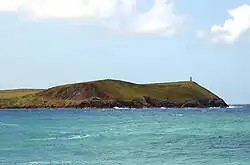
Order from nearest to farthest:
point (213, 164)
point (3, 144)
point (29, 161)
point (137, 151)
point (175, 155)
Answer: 1. point (213, 164)
2. point (29, 161)
3. point (175, 155)
4. point (137, 151)
5. point (3, 144)

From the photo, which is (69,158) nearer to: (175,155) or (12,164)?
(12,164)

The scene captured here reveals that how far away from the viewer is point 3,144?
212ft

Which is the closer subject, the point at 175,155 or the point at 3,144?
the point at 175,155

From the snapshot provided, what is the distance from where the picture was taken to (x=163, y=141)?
216 feet

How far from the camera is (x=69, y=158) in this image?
48406mm

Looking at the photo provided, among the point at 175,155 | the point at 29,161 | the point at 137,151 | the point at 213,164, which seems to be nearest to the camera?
the point at 213,164

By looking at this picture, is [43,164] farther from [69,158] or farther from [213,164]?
[213,164]

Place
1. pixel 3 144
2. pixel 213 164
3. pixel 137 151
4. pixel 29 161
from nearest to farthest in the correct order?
pixel 213 164, pixel 29 161, pixel 137 151, pixel 3 144

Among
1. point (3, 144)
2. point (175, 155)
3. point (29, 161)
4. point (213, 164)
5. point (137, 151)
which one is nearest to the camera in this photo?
point (213, 164)

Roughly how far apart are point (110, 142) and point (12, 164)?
21293mm

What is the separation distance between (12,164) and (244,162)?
716 inches

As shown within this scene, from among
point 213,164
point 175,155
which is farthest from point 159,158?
point 213,164

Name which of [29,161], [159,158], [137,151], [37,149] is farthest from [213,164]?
[37,149]

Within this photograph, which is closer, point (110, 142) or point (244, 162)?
point (244, 162)
